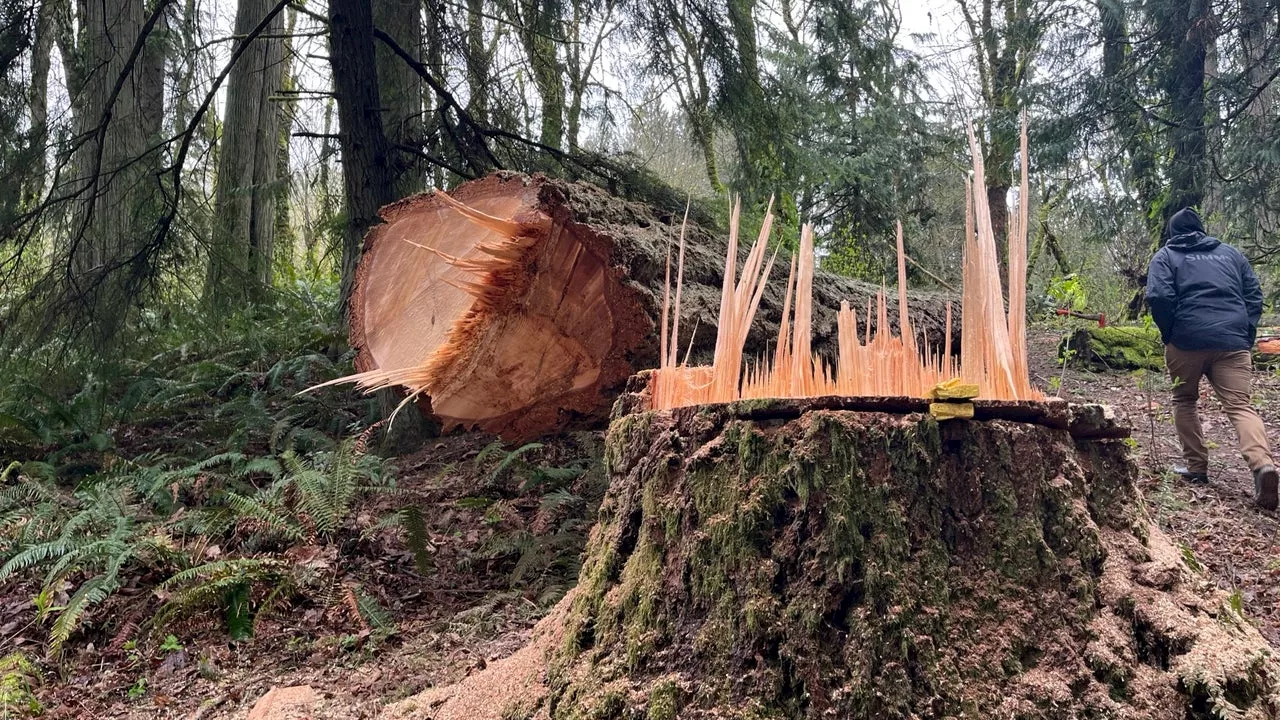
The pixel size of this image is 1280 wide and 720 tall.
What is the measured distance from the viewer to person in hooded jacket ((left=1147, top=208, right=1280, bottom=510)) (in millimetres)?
5242

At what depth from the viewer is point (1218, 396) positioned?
17.7 feet

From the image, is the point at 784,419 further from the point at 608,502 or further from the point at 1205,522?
the point at 1205,522

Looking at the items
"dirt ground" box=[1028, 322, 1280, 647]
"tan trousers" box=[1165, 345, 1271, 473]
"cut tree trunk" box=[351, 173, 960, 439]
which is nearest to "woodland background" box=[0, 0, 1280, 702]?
"cut tree trunk" box=[351, 173, 960, 439]

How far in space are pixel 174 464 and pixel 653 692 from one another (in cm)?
570

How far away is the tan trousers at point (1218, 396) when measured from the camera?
520cm

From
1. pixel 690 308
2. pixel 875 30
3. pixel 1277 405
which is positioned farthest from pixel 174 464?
pixel 1277 405

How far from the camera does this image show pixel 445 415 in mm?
3891

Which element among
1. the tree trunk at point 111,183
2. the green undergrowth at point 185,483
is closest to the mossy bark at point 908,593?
the green undergrowth at point 185,483

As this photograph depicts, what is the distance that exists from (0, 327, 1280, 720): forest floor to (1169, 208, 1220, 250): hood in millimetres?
1650

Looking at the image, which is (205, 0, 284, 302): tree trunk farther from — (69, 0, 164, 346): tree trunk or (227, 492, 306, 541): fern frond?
(227, 492, 306, 541): fern frond

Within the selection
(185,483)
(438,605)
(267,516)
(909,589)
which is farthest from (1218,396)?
(185,483)

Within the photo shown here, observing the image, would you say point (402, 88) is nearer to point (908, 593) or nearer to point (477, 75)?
point (477, 75)

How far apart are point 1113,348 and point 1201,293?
5217 mm

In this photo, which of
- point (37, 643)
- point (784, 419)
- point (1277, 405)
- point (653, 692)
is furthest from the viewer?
point (1277, 405)
